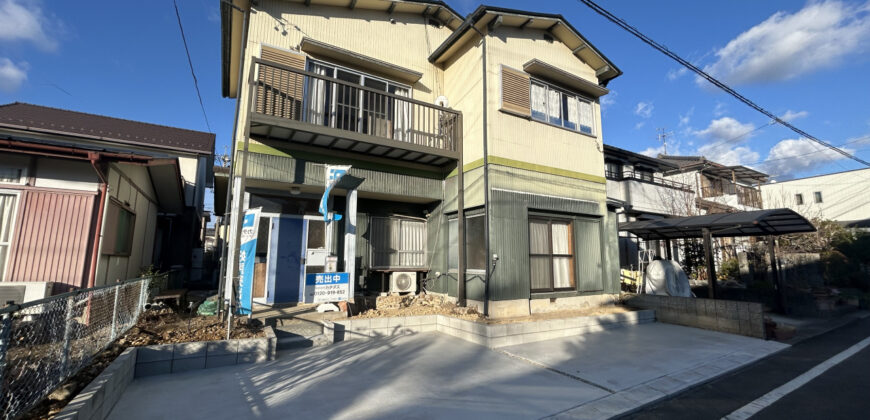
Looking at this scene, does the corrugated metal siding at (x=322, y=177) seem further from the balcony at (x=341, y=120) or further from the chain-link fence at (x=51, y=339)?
the chain-link fence at (x=51, y=339)

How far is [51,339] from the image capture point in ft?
10.7

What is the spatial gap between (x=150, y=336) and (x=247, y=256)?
5.72 ft

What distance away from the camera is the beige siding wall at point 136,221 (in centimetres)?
646

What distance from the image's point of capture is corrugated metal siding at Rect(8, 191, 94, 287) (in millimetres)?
5500

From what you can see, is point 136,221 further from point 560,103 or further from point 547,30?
point 547,30

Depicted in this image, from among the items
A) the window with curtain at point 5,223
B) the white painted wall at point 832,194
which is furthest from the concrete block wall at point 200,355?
the white painted wall at point 832,194

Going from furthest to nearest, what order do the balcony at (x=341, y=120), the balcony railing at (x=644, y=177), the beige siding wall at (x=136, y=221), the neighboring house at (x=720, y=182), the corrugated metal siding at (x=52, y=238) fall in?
1. the neighboring house at (x=720, y=182)
2. the balcony railing at (x=644, y=177)
3. the balcony at (x=341, y=120)
4. the beige siding wall at (x=136, y=221)
5. the corrugated metal siding at (x=52, y=238)

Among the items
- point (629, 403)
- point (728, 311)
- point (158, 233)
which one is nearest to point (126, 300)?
point (629, 403)

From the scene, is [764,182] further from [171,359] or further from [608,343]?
[171,359]

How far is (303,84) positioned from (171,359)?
5637 mm

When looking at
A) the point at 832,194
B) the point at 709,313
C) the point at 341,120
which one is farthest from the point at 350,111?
the point at 832,194

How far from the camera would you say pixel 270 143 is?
24.2 feet

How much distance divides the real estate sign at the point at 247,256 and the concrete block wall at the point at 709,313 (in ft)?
29.6

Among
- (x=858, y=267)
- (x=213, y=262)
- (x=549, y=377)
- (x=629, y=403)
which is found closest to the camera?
(x=629, y=403)
